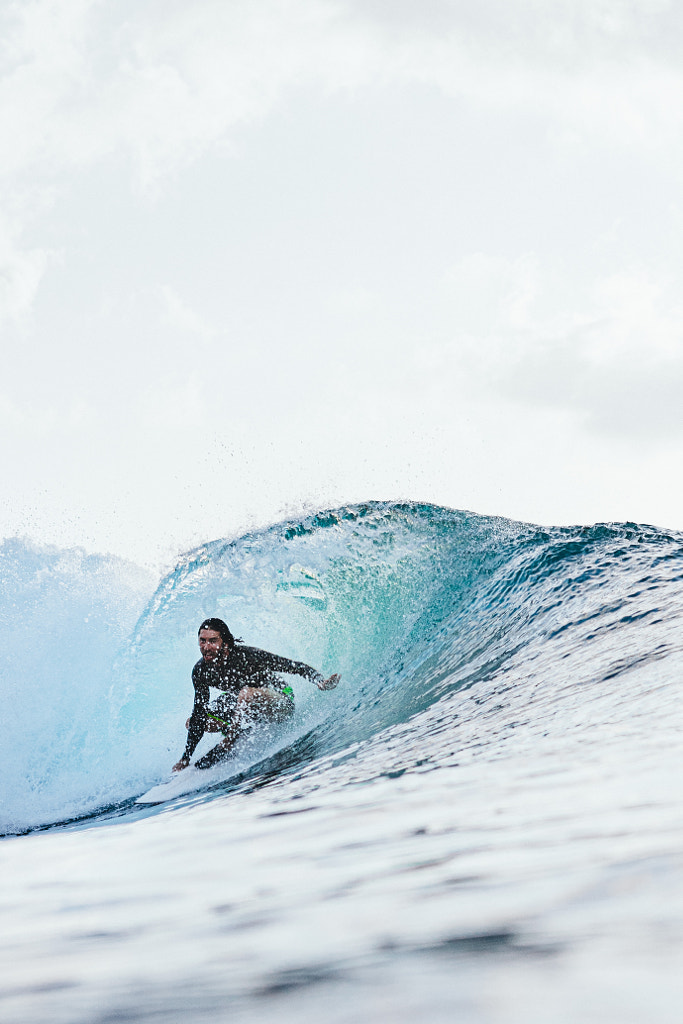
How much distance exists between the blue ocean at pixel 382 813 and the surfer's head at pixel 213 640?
2.34 ft

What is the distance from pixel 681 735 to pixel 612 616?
2776mm

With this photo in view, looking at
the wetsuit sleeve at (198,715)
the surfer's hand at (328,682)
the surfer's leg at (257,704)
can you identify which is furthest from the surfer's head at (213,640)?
the surfer's hand at (328,682)

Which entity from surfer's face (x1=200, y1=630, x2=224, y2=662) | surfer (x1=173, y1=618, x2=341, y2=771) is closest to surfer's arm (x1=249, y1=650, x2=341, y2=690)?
surfer (x1=173, y1=618, x2=341, y2=771)

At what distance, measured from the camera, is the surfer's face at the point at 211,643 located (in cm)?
580

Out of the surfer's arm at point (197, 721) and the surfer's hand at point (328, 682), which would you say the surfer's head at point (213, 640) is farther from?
the surfer's hand at point (328, 682)

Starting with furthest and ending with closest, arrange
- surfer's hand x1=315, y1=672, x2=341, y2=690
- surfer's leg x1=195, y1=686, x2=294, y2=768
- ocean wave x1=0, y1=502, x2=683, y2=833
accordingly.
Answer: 1. surfer's leg x1=195, y1=686, x2=294, y2=768
2. surfer's hand x1=315, y1=672, x2=341, y2=690
3. ocean wave x1=0, y1=502, x2=683, y2=833

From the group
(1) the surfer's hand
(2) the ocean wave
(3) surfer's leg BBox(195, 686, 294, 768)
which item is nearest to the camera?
(2) the ocean wave

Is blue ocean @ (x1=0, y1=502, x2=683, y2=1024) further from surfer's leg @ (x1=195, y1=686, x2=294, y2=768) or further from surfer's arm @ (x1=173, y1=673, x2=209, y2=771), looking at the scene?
surfer's arm @ (x1=173, y1=673, x2=209, y2=771)

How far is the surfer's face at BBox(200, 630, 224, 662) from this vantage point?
5.80 meters

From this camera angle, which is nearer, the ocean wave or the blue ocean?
the blue ocean

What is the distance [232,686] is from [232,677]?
0.23 feet

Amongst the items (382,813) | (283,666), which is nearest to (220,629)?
(283,666)

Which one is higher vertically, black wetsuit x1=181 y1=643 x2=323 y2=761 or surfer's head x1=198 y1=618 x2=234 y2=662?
A: surfer's head x1=198 y1=618 x2=234 y2=662

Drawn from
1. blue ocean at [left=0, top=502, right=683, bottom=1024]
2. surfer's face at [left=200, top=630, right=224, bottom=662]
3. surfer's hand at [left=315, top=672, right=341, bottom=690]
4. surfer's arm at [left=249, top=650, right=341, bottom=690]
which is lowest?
blue ocean at [left=0, top=502, right=683, bottom=1024]
